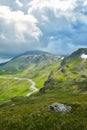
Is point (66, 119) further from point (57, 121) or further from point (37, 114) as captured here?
point (37, 114)

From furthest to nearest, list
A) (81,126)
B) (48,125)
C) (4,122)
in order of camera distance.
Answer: (4,122) < (48,125) < (81,126)

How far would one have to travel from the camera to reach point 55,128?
60625 mm

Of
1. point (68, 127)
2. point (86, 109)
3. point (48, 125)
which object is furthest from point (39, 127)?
point (86, 109)

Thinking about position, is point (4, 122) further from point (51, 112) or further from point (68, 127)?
point (68, 127)

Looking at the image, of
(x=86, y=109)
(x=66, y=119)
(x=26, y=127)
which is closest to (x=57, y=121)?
(x=66, y=119)

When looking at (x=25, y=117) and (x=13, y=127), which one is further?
(x=25, y=117)

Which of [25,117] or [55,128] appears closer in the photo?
[55,128]

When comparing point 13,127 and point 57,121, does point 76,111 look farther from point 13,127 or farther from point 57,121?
point 13,127

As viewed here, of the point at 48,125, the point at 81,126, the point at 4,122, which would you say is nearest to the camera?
the point at 81,126

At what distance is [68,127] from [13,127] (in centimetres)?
1382

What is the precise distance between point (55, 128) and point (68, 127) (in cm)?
285

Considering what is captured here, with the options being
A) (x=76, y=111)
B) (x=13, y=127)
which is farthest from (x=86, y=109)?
(x=13, y=127)

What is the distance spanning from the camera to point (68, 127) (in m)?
60.4

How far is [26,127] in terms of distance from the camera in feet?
210
